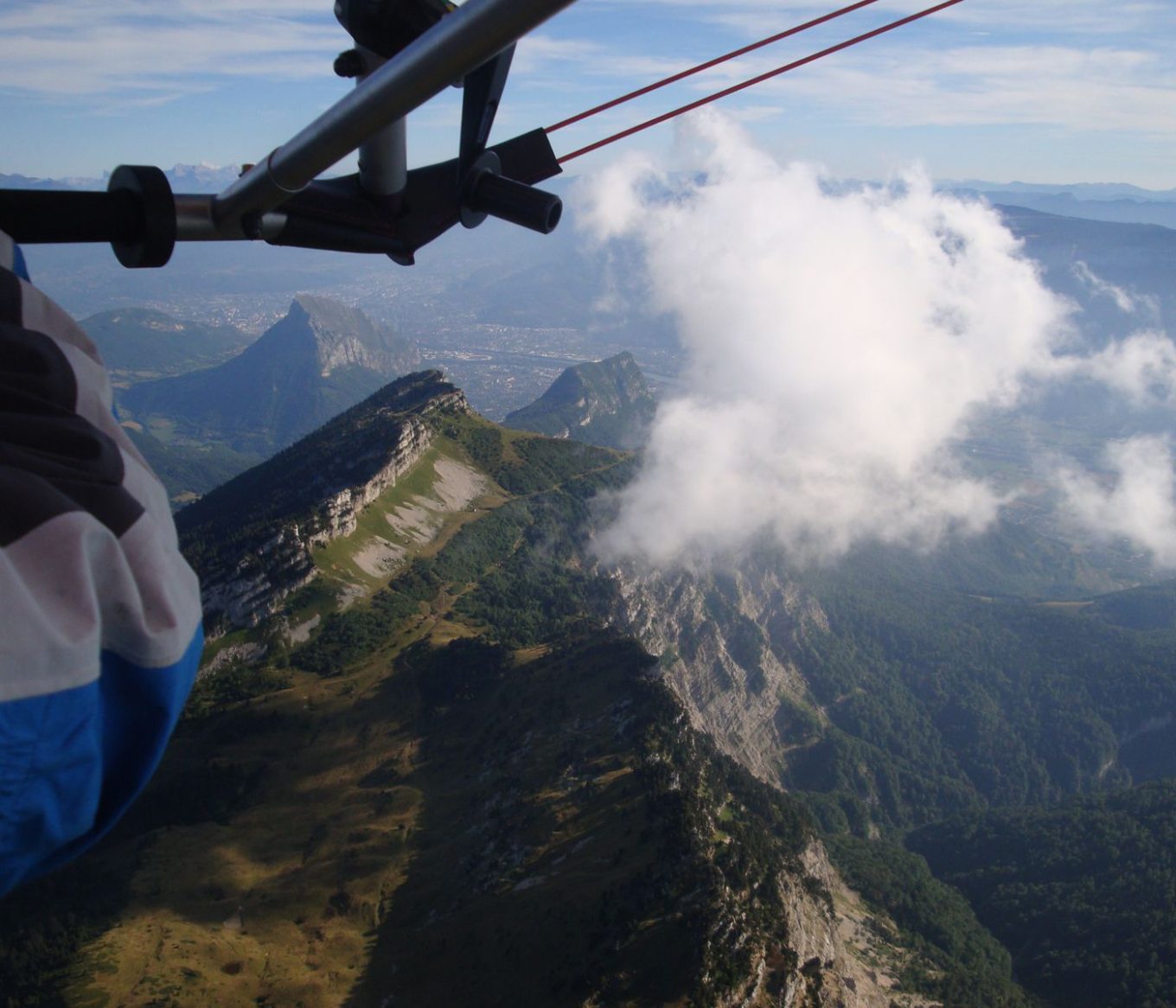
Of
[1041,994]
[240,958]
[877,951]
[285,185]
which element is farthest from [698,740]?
[285,185]

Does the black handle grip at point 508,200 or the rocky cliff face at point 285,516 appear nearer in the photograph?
the black handle grip at point 508,200

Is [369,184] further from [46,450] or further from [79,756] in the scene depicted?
[79,756]

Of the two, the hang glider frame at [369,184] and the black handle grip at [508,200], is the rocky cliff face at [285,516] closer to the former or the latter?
the hang glider frame at [369,184]

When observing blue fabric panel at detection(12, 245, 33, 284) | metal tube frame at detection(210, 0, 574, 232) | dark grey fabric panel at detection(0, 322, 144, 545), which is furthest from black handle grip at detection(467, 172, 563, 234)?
dark grey fabric panel at detection(0, 322, 144, 545)

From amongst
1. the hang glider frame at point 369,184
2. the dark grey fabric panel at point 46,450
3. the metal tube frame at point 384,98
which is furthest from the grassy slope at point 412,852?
the dark grey fabric panel at point 46,450

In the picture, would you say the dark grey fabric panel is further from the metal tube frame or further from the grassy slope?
the grassy slope

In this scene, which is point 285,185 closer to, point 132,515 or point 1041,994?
point 132,515

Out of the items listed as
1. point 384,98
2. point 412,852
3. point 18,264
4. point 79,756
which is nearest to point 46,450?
point 79,756
